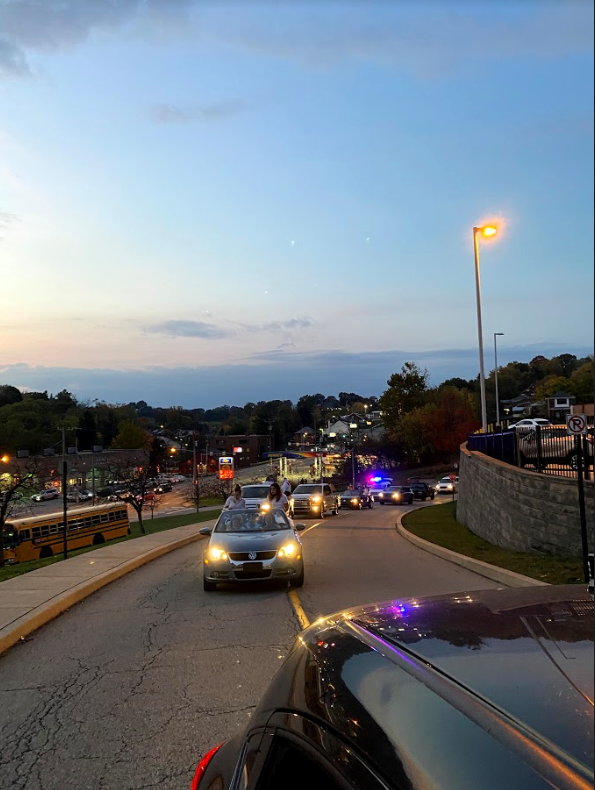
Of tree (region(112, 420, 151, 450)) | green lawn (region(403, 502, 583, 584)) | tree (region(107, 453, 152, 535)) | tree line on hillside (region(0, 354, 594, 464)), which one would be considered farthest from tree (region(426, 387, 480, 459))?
green lawn (region(403, 502, 583, 584))

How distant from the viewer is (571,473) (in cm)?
1406

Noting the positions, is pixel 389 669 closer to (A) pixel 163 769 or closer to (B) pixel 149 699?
(A) pixel 163 769

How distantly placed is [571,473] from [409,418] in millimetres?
63974

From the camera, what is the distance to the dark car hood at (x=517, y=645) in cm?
154

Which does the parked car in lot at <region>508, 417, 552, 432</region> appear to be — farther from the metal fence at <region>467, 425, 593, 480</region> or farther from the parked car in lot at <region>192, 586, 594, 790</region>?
the parked car in lot at <region>192, 586, 594, 790</region>

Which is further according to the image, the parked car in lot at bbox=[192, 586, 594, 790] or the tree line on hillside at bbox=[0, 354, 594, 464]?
the tree line on hillside at bbox=[0, 354, 594, 464]

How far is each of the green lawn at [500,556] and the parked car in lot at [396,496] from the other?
81.3 feet

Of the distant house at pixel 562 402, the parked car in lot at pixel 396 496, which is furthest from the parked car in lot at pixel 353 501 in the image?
the distant house at pixel 562 402

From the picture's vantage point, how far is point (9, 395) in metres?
49.7

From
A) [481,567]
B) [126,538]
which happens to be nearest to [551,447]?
[481,567]

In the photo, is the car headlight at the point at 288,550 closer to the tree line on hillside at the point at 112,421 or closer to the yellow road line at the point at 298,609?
the yellow road line at the point at 298,609

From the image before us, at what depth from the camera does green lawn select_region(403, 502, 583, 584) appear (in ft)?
33.8

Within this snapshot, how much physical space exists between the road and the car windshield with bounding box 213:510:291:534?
42.1 inches

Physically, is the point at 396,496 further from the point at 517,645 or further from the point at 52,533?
the point at 517,645
